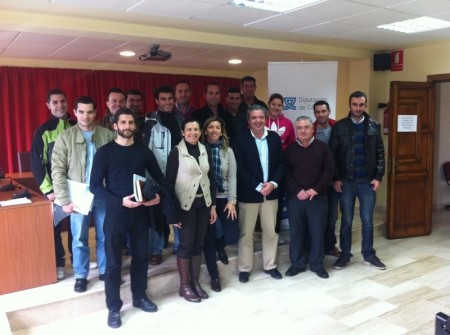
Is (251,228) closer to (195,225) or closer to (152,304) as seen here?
(195,225)

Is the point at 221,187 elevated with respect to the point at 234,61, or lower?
lower

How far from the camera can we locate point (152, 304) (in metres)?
3.25

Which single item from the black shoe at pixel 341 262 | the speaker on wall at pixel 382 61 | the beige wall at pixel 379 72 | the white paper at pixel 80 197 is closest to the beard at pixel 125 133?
the white paper at pixel 80 197

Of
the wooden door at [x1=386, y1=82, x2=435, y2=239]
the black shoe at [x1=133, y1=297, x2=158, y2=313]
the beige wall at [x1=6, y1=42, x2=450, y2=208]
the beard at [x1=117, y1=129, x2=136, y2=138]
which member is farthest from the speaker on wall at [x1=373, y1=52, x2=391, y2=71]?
the black shoe at [x1=133, y1=297, x2=158, y2=313]

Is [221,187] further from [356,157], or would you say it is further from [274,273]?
[356,157]

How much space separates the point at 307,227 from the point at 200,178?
1275mm

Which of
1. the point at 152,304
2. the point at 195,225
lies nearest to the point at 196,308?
the point at 152,304

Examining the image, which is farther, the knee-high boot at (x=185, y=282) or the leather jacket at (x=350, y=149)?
the leather jacket at (x=350, y=149)

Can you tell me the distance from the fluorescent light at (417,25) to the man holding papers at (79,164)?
3051mm

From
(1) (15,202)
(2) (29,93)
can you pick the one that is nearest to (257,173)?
(1) (15,202)

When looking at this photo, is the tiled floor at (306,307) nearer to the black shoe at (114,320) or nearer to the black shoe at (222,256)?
the black shoe at (114,320)

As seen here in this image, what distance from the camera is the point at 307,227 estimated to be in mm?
3896

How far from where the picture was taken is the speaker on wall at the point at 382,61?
19.0 feet

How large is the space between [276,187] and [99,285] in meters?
1.63
